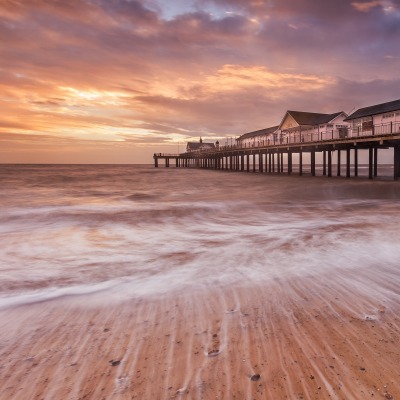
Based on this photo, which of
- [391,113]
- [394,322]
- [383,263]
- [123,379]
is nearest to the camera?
[123,379]

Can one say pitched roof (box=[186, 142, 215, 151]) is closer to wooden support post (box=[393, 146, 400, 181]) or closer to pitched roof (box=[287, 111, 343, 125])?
pitched roof (box=[287, 111, 343, 125])

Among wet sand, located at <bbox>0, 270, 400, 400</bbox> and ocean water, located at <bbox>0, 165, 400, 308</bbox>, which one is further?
ocean water, located at <bbox>0, 165, 400, 308</bbox>

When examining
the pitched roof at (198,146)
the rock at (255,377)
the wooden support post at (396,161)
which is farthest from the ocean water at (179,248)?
the pitched roof at (198,146)

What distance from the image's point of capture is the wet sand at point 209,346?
2.37 m

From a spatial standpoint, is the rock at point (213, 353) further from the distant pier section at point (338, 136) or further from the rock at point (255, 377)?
the distant pier section at point (338, 136)

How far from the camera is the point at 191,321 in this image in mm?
3445

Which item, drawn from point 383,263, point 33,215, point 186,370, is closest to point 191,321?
point 186,370

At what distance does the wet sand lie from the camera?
7.76 feet

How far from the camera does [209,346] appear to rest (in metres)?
2.91

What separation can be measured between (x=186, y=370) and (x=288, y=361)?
909 mm

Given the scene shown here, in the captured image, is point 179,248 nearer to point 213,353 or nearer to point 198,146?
point 213,353

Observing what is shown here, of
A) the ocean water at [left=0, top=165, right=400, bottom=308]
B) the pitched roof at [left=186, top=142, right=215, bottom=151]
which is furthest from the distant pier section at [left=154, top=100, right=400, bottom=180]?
the pitched roof at [left=186, top=142, right=215, bottom=151]

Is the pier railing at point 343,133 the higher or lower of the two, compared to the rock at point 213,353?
higher

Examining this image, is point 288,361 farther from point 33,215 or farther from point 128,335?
point 33,215
